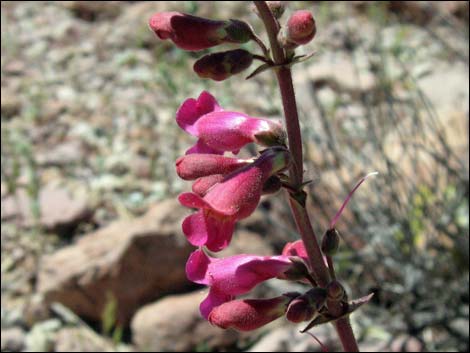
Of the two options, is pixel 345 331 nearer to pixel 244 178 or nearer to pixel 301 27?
pixel 244 178

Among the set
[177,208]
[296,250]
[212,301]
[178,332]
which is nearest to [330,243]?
[296,250]

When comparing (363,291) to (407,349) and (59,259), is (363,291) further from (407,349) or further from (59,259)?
(59,259)

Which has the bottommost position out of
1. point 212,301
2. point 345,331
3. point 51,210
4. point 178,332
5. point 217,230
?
point 178,332

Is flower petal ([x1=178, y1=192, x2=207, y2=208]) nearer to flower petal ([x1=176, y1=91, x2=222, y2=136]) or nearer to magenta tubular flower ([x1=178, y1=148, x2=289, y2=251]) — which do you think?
magenta tubular flower ([x1=178, y1=148, x2=289, y2=251])

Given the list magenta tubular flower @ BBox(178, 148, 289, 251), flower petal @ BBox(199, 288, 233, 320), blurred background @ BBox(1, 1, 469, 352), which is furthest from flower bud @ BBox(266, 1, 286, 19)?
flower petal @ BBox(199, 288, 233, 320)

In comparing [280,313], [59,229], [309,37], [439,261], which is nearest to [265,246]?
[439,261]

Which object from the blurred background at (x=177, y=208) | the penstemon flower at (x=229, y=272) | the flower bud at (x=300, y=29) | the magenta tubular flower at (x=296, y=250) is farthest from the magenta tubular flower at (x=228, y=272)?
the blurred background at (x=177, y=208)
